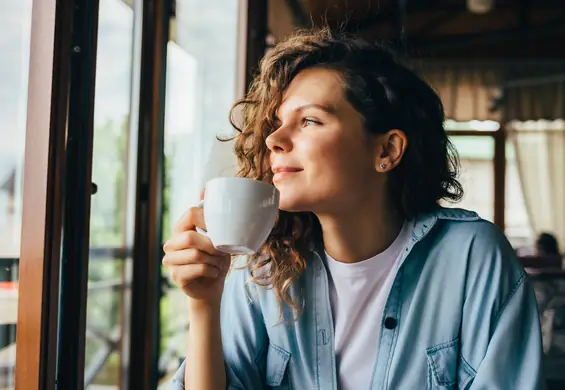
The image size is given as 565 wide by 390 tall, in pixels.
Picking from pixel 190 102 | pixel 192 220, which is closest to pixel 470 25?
pixel 190 102

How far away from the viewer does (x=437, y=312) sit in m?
1.13

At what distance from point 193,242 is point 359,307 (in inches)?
16.1

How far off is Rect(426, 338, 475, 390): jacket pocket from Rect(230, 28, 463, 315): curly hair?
0.94 ft

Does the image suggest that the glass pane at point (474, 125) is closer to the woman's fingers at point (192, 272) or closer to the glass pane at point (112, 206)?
the glass pane at point (112, 206)

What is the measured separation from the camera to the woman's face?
1121 mm

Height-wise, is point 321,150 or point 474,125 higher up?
point 474,125

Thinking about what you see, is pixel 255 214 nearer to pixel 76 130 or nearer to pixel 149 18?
pixel 76 130

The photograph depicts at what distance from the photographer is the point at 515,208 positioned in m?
6.19

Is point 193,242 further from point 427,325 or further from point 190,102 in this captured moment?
point 190,102

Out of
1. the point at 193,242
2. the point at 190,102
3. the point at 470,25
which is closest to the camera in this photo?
the point at 193,242

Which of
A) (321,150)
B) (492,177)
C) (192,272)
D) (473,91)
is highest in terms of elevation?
(473,91)

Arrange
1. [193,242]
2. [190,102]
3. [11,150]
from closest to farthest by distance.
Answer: [193,242]
[11,150]
[190,102]

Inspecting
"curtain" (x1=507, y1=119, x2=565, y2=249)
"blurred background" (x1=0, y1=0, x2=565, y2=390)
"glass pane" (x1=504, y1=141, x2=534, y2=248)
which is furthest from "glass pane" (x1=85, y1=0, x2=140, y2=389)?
"curtain" (x1=507, y1=119, x2=565, y2=249)

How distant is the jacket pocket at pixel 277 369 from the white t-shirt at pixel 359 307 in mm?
102
